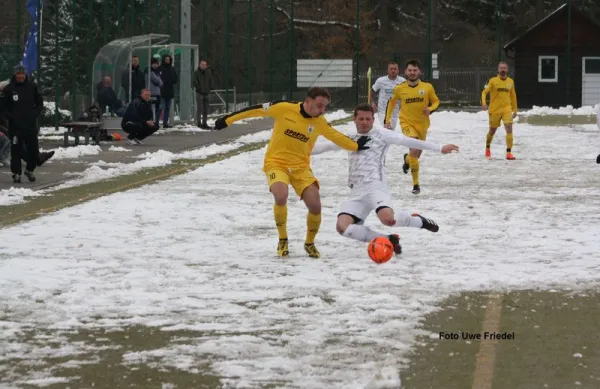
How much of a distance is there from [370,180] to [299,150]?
733 millimetres

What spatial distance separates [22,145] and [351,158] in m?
8.79

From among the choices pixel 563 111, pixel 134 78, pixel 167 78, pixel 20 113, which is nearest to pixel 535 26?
pixel 563 111

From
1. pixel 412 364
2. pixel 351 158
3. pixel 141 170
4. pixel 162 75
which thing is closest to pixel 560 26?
pixel 162 75

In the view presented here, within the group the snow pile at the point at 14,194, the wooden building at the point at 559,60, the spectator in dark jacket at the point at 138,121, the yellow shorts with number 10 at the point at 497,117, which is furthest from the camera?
the wooden building at the point at 559,60

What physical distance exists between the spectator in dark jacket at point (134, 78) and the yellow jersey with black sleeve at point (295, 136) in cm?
2134

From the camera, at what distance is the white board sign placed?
54.8 meters

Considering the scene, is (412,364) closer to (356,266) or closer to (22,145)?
(356,266)

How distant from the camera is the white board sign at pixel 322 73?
180ft

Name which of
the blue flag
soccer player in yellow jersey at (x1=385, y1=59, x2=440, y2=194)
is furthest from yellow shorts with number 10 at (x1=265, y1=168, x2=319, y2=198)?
the blue flag

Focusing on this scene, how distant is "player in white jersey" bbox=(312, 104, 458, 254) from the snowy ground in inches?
12.7

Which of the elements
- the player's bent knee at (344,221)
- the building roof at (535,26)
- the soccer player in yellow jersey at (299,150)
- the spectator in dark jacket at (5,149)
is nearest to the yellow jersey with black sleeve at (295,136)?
the soccer player in yellow jersey at (299,150)

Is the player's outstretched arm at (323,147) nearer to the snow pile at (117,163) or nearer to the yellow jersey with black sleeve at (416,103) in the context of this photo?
the snow pile at (117,163)

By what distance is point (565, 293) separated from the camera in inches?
374

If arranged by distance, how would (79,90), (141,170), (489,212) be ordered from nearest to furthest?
(489,212)
(141,170)
(79,90)
